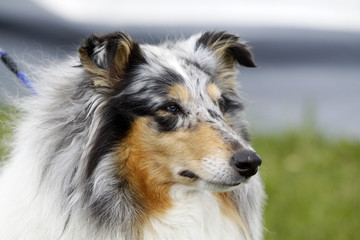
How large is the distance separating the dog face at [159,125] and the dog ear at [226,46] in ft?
1.80

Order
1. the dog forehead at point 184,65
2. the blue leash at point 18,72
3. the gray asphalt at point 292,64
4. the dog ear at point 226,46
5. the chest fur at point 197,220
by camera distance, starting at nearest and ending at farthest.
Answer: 1. the chest fur at point 197,220
2. the dog forehead at point 184,65
3. the blue leash at point 18,72
4. the dog ear at point 226,46
5. the gray asphalt at point 292,64

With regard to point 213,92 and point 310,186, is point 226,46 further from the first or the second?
point 310,186

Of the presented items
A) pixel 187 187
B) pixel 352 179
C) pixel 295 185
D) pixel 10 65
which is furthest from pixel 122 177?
pixel 352 179

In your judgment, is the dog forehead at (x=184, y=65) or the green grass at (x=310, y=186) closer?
the dog forehead at (x=184, y=65)

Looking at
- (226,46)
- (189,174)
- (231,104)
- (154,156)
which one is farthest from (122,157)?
(226,46)

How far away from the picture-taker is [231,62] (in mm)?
4531

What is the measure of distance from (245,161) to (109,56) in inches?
41.0

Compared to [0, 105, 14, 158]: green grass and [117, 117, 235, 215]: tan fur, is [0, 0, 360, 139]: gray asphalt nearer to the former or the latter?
[0, 105, 14, 158]: green grass

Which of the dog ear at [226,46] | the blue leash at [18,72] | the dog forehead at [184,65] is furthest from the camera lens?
the dog ear at [226,46]

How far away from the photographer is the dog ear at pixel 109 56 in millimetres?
3576

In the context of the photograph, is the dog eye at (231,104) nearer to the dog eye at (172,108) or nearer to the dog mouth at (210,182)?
the dog eye at (172,108)

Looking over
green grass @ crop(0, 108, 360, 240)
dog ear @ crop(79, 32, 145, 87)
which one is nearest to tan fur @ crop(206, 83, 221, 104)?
dog ear @ crop(79, 32, 145, 87)

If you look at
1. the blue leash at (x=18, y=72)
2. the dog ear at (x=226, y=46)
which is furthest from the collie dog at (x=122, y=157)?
the dog ear at (x=226, y=46)

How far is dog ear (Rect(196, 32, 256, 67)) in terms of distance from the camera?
4.38 m
